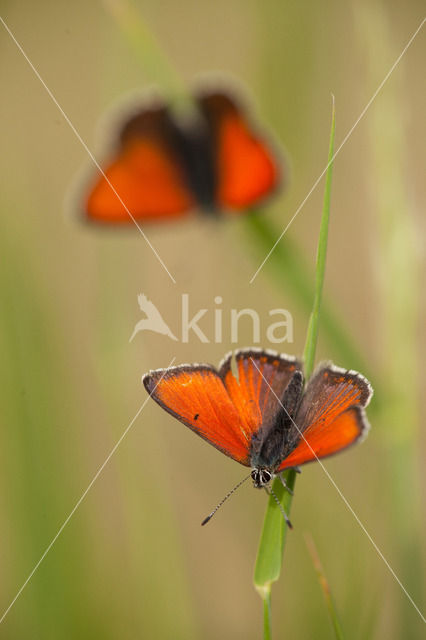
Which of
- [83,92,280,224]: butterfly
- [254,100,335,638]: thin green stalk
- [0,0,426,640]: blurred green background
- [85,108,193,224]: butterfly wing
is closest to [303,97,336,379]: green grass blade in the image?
[254,100,335,638]: thin green stalk

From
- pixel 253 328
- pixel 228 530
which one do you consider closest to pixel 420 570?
pixel 253 328

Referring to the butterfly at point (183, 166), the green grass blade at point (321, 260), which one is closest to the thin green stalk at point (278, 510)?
the green grass blade at point (321, 260)

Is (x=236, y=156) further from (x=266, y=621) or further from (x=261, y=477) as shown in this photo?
(x=266, y=621)

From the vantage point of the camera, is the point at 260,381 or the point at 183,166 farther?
the point at 183,166

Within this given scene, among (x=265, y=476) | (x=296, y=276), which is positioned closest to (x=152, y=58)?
(x=296, y=276)

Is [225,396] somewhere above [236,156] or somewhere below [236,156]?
below

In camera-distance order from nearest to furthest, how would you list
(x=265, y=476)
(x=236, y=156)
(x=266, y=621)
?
(x=266, y=621)
(x=265, y=476)
(x=236, y=156)

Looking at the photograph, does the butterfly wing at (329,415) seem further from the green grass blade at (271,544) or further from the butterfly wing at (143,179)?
the butterfly wing at (143,179)

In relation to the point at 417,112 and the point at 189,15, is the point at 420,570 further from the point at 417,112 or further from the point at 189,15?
the point at 189,15
